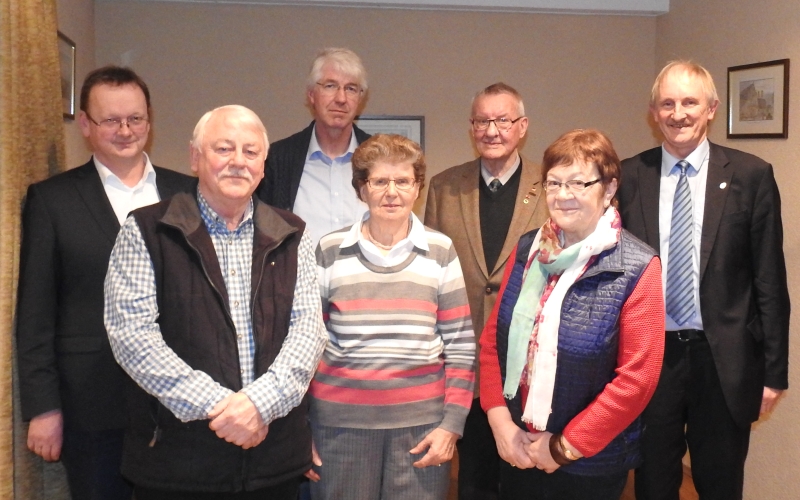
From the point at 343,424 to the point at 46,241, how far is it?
940mm

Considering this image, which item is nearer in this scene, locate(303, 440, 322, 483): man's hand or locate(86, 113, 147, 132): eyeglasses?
locate(303, 440, 322, 483): man's hand

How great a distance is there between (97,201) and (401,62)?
8.33 ft

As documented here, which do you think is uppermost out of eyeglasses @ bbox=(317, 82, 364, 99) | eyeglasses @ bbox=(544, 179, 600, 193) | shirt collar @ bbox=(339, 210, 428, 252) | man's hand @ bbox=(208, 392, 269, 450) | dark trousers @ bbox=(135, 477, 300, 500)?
eyeglasses @ bbox=(317, 82, 364, 99)

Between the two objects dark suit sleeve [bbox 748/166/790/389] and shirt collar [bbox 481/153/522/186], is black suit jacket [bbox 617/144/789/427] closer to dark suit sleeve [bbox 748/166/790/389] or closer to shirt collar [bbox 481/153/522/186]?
dark suit sleeve [bbox 748/166/790/389]

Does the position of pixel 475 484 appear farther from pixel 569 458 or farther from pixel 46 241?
pixel 46 241

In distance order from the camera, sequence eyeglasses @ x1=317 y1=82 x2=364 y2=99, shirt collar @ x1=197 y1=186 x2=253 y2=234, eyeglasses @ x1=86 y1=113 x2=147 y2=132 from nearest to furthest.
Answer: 1. shirt collar @ x1=197 y1=186 x2=253 y2=234
2. eyeglasses @ x1=86 y1=113 x2=147 y2=132
3. eyeglasses @ x1=317 y1=82 x2=364 y2=99

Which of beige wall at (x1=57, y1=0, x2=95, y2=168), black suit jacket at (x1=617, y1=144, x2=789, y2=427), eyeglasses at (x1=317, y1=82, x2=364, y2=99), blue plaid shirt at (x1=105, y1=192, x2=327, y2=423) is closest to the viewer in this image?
blue plaid shirt at (x1=105, y1=192, x2=327, y2=423)

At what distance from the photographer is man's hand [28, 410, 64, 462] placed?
2027mm

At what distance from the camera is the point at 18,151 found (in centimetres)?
213

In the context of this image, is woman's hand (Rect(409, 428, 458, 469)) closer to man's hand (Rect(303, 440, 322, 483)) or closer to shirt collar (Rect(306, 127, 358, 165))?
man's hand (Rect(303, 440, 322, 483))

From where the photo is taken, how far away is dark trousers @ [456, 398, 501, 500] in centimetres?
269

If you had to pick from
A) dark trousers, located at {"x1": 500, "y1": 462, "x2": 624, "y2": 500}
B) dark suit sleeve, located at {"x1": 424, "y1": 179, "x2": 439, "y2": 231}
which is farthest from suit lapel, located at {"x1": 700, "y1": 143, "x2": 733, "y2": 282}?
dark suit sleeve, located at {"x1": 424, "y1": 179, "x2": 439, "y2": 231}

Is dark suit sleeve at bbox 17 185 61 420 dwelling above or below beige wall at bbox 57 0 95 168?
below

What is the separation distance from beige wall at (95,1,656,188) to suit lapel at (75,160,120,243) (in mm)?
2080
